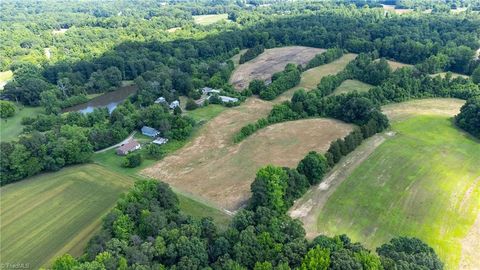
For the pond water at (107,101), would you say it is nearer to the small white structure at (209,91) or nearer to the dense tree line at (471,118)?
the small white structure at (209,91)

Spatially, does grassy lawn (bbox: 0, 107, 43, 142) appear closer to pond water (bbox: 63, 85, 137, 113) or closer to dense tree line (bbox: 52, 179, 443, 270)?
pond water (bbox: 63, 85, 137, 113)

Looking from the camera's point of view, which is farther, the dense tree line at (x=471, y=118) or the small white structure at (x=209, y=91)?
the small white structure at (x=209, y=91)

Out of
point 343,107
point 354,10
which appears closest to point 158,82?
point 343,107

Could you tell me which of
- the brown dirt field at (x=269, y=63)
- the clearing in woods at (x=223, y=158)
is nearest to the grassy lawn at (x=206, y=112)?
the clearing in woods at (x=223, y=158)

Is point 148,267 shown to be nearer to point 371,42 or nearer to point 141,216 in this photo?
point 141,216

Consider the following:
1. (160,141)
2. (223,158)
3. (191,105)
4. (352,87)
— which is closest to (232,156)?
(223,158)

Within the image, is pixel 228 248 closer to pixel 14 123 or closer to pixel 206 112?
pixel 206 112
